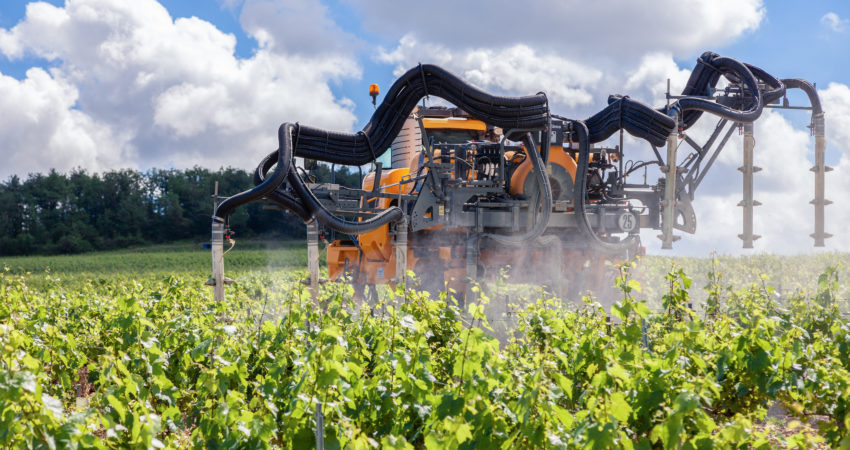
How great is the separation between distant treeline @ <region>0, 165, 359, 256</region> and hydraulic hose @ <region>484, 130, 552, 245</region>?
→ 46.8 m

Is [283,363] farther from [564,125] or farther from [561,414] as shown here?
[564,125]

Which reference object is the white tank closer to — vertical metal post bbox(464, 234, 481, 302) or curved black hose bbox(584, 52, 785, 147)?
vertical metal post bbox(464, 234, 481, 302)

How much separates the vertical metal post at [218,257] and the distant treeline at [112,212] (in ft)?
158

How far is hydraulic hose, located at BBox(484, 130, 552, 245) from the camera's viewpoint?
34.0 ft

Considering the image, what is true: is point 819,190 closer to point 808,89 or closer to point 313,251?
point 808,89

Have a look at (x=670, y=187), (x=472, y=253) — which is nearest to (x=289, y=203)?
(x=472, y=253)

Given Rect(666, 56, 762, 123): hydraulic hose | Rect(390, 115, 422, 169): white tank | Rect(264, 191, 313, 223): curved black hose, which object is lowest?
Rect(264, 191, 313, 223): curved black hose

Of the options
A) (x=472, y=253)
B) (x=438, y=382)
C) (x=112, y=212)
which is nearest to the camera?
(x=438, y=382)

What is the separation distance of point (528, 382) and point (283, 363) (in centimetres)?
150

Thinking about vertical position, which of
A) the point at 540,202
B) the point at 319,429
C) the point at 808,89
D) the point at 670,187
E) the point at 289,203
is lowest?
the point at 319,429

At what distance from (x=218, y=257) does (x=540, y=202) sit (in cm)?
501

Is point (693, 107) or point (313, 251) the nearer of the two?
point (313, 251)

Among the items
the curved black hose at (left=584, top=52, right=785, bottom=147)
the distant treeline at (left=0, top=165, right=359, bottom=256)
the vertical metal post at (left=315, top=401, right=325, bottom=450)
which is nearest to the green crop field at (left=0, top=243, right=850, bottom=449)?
the vertical metal post at (left=315, top=401, right=325, bottom=450)

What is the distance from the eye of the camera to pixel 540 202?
35.3 ft
